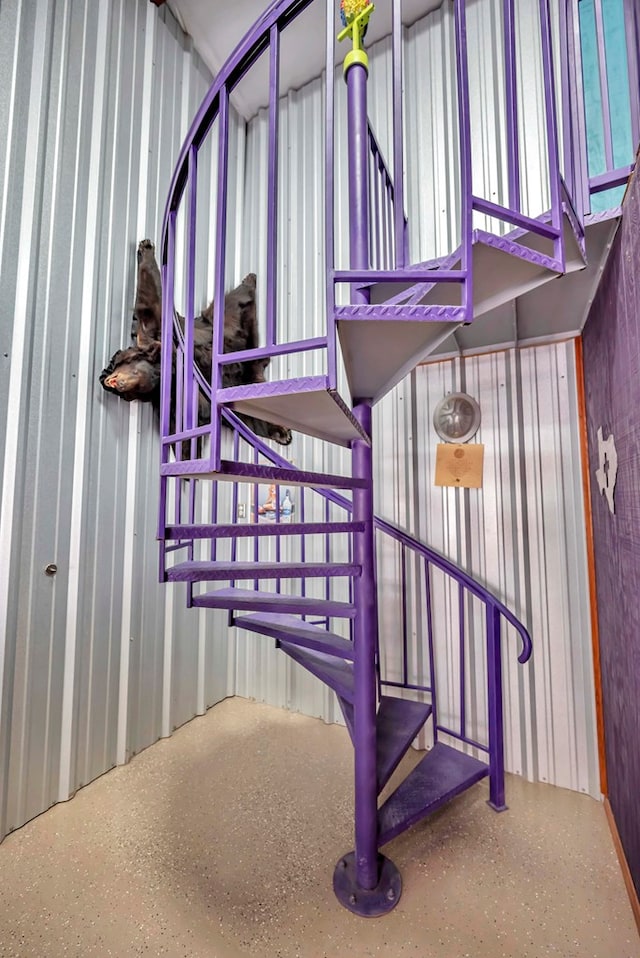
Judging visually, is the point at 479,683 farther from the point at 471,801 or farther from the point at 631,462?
the point at 631,462

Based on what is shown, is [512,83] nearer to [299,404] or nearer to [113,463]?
[299,404]

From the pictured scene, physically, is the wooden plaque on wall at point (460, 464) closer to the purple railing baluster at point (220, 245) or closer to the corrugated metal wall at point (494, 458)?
the corrugated metal wall at point (494, 458)

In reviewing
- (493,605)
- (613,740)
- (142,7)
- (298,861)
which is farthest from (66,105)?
(613,740)

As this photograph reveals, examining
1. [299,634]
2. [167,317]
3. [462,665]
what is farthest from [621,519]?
[167,317]

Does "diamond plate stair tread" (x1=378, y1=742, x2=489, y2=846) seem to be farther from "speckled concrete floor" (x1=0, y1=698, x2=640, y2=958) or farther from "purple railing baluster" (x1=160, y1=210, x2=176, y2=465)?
"purple railing baluster" (x1=160, y1=210, x2=176, y2=465)

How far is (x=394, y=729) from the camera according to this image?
1516 mm

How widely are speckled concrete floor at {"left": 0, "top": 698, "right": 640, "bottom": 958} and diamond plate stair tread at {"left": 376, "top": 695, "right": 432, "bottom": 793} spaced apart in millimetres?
365

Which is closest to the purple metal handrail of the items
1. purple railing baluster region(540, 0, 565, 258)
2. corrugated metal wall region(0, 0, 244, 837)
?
corrugated metal wall region(0, 0, 244, 837)

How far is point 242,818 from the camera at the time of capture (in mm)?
1579

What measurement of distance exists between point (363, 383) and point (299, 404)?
1.31ft

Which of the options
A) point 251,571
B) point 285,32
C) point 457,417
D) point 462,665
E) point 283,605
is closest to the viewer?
point 251,571

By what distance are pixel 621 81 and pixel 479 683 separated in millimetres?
2722

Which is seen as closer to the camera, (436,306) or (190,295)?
(436,306)

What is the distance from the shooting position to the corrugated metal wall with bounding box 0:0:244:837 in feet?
5.09
